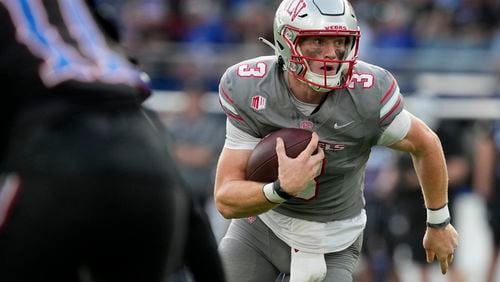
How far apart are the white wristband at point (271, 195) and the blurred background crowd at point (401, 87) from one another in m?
3.59

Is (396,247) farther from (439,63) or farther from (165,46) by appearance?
(165,46)

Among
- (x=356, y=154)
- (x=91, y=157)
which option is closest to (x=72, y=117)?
(x=91, y=157)

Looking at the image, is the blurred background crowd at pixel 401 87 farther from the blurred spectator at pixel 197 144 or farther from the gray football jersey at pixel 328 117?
the gray football jersey at pixel 328 117

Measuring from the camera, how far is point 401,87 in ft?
36.5

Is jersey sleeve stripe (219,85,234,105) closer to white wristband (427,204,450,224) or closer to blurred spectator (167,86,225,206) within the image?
white wristband (427,204,450,224)

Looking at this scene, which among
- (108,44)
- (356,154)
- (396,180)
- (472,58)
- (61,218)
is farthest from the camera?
(472,58)

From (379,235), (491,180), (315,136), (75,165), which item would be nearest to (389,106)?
(315,136)

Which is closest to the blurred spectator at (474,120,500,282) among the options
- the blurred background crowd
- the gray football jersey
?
the blurred background crowd

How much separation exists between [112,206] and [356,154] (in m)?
1.93

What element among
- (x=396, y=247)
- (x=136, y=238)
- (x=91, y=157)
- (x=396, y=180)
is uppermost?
(x=91, y=157)

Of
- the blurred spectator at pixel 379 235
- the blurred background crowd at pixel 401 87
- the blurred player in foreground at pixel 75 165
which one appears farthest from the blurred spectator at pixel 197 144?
the blurred player in foreground at pixel 75 165

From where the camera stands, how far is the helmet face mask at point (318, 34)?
427cm

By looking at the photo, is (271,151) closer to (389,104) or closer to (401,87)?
(389,104)

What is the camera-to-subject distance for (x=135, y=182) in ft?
8.98
